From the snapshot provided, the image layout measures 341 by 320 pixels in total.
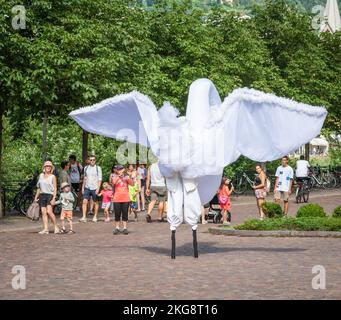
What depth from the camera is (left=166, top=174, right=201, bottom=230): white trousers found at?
15.7 metres

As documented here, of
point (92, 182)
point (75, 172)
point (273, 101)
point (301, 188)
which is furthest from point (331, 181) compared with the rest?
point (273, 101)

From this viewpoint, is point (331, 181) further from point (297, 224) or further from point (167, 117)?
point (167, 117)

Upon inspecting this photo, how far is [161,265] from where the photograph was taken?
14.5 m

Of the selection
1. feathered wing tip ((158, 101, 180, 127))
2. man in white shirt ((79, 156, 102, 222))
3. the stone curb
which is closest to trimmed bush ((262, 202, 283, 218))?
the stone curb

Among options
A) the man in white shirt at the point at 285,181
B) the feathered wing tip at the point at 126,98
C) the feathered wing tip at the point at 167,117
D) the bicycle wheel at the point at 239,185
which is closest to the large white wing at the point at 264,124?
the feathered wing tip at the point at 167,117

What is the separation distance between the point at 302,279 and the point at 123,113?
553 cm

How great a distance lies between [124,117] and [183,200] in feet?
6.66

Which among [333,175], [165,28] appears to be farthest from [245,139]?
[333,175]

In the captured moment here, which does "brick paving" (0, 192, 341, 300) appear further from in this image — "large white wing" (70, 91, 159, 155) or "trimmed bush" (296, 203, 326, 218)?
"trimmed bush" (296, 203, 326, 218)

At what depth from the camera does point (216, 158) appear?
15.4 m
